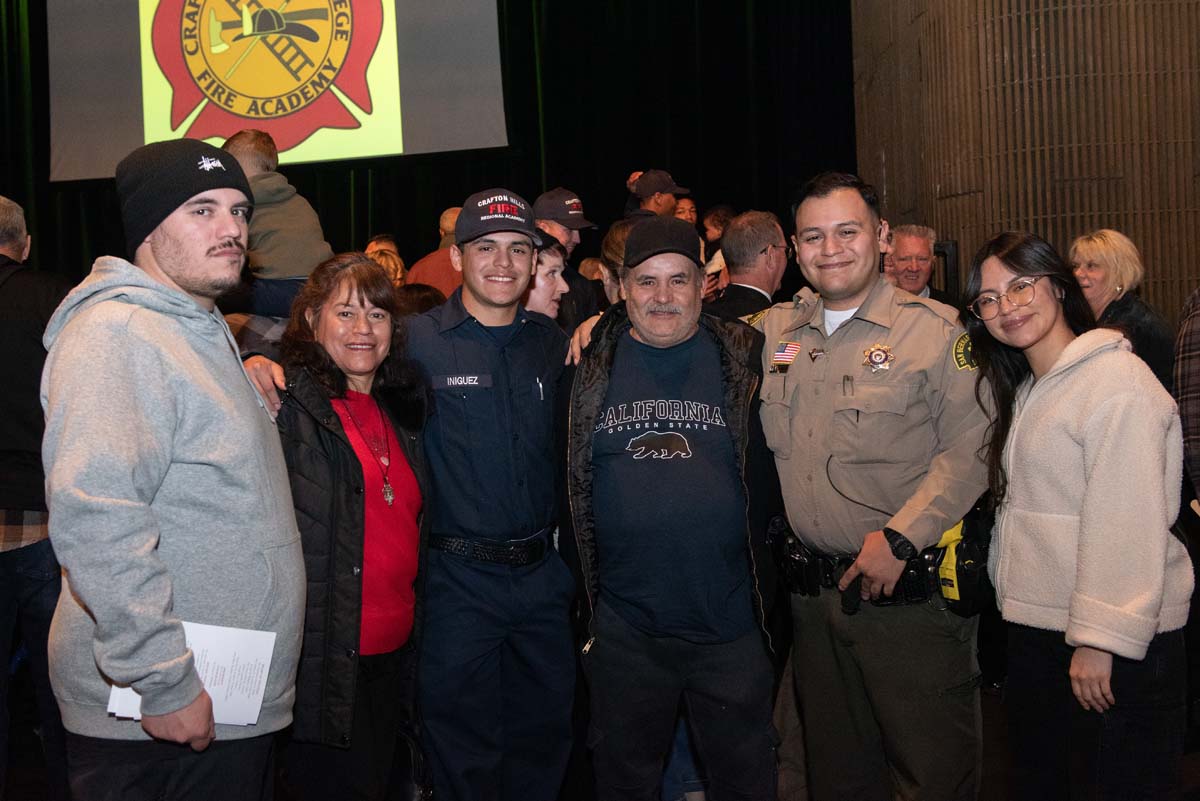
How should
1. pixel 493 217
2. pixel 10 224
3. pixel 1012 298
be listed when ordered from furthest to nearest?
pixel 10 224
pixel 493 217
pixel 1012 298

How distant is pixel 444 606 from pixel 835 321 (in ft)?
4.22

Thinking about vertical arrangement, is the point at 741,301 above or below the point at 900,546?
above

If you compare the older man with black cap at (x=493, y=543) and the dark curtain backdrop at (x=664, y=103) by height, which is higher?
the dark curtain backdrop at (x=664, y=103)

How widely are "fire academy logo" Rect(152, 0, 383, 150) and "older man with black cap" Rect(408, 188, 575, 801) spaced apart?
15.9 ft

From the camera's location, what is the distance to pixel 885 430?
262cm

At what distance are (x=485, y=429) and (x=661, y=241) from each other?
702 mm

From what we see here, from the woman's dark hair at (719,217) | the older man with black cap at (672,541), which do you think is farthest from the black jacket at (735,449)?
the woman's dark hair at (719,217)

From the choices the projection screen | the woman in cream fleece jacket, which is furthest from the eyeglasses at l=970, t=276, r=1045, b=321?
the projection screen

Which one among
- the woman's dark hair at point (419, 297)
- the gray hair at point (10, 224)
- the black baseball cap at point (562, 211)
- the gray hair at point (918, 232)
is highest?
the black baseball cap at point (562, 211)

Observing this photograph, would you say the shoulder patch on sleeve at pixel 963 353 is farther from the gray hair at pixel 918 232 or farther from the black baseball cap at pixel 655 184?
the black baseball cap at pixel 655 184

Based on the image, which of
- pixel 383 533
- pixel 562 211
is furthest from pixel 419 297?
pixel 383 533

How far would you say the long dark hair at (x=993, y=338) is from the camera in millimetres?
2395

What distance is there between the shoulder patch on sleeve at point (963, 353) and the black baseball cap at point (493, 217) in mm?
1235

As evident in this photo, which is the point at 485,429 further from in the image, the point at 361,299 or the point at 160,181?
the point at 160,181
